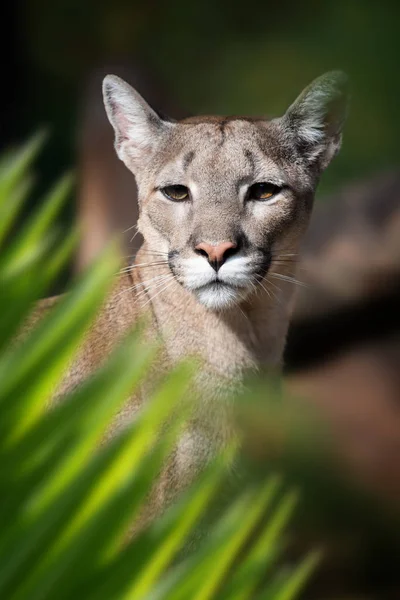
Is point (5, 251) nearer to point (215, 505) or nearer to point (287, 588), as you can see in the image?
point (287, 588)

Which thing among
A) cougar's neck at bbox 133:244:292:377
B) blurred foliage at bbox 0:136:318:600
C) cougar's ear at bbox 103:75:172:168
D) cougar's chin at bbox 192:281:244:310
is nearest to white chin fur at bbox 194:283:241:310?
cougar's chin at bbox 192:281:244:310

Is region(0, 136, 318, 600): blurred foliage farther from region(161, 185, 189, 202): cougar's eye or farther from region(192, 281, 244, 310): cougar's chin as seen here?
region(161, 185, 189, 202): cougar's eye

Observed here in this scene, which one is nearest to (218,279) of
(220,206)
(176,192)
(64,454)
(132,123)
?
(220,206)

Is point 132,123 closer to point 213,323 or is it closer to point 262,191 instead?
point 262,191

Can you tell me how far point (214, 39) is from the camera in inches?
429

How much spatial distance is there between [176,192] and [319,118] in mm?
432

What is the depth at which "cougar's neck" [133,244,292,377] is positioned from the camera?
287 cm

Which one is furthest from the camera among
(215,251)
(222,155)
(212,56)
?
(212,56)

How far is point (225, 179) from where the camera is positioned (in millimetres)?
2604

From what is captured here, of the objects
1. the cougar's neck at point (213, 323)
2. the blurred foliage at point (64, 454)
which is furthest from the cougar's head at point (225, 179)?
the blurred foliage at point (64, 454)

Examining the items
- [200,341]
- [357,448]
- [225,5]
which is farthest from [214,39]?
[200,341]

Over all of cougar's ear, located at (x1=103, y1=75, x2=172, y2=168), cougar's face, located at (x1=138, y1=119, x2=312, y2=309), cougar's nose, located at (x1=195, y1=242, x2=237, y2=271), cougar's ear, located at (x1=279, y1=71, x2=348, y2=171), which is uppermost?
cougar's ear, located at (x1=279, y1=71, x2=348, y2=171)

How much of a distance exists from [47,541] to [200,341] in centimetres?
245

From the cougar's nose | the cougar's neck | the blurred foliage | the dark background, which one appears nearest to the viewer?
the blurred foliage
